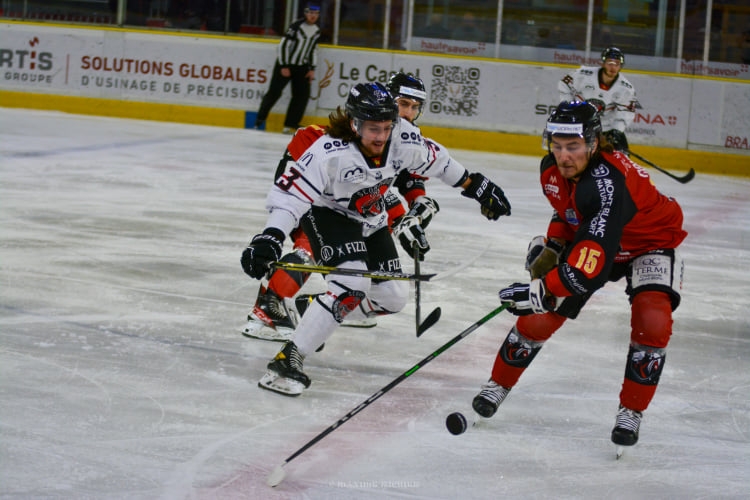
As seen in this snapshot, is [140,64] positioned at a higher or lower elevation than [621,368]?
higher

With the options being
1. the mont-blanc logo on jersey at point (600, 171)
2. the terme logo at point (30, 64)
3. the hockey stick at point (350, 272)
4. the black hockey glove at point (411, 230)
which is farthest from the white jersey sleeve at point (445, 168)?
the terme logo at point (30, 64)

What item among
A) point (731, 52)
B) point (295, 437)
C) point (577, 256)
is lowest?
point (295, 437)

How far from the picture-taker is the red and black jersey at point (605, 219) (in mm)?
2912

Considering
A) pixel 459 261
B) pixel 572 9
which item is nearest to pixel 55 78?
pixel 572 9

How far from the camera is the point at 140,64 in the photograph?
12312 millimetres

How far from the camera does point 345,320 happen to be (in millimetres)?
4414

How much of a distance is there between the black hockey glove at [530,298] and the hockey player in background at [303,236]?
996 mm

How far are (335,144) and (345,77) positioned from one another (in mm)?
8500

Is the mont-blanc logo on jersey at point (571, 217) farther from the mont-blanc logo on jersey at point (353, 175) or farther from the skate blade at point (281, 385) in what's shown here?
the skate blade at point (281, 385)

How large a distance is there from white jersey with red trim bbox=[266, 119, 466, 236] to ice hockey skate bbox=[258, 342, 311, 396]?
1.39 ft

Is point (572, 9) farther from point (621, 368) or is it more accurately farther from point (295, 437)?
point (295, 437)

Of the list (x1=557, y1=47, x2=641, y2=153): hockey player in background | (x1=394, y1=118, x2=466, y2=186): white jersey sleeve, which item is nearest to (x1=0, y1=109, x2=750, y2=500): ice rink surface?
(x1=394, y1=118, x2=466, y2=186): white jersey sleeve

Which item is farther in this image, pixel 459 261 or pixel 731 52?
pixel 731 52

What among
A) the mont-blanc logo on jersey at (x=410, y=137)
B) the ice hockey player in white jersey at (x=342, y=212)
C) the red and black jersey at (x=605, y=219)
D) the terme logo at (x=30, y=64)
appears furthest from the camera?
the terme logo at (x=30, y=64)
